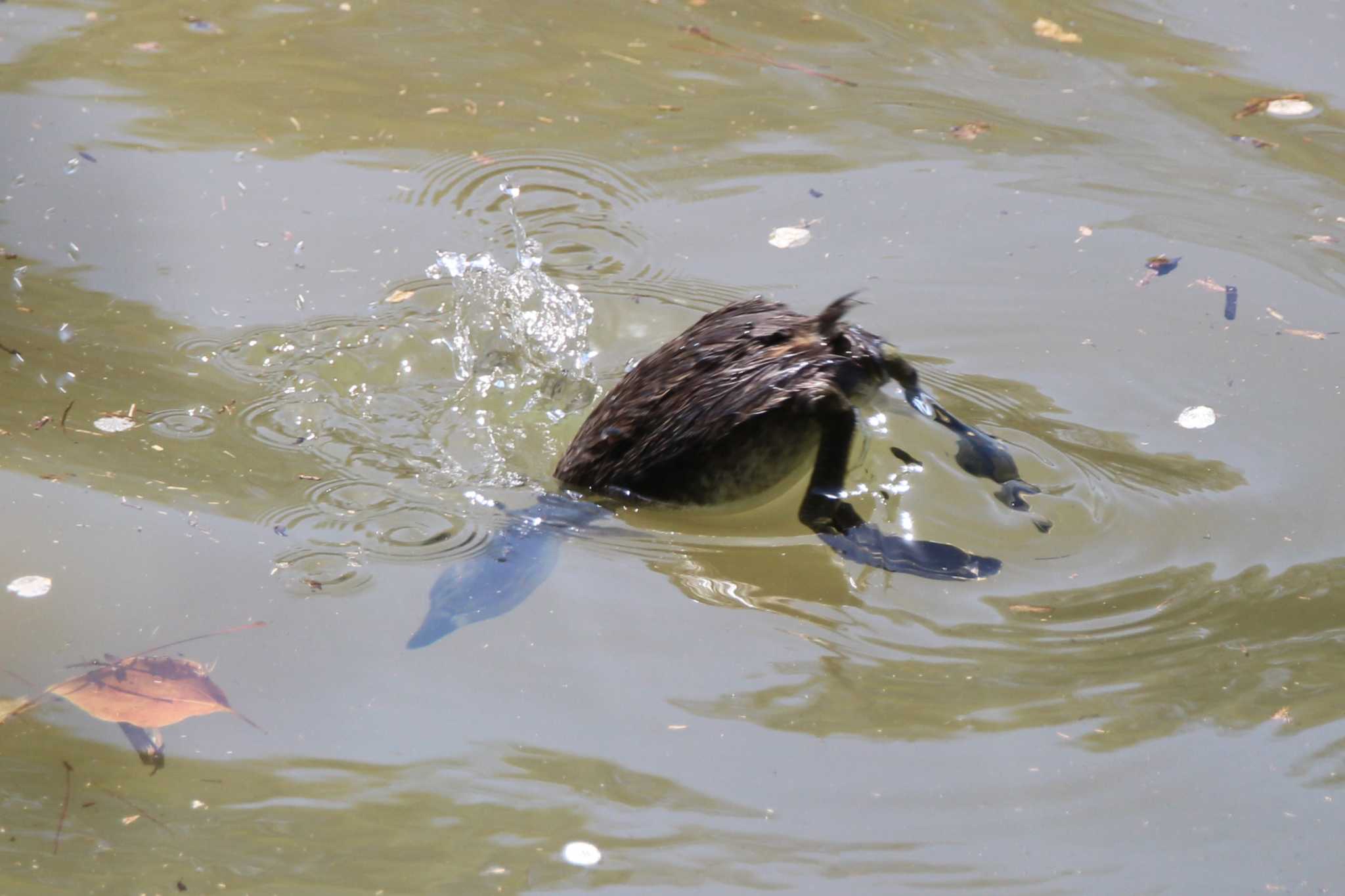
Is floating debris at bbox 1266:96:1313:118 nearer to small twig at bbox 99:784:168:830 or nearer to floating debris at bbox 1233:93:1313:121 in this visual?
floating debris at bbox 1233:93:1313:121

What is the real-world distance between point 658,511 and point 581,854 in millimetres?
1433

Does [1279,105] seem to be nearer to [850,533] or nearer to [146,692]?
[850,533]

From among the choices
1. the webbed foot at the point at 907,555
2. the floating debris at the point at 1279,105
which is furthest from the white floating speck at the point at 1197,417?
the floating debris at the point at 1279,105

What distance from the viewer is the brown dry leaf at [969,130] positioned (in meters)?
5.83

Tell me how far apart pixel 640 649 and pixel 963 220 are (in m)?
2.80

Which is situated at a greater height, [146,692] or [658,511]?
[658,511]

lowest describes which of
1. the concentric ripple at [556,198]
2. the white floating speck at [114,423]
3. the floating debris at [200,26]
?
the white floating speck at [114,423]

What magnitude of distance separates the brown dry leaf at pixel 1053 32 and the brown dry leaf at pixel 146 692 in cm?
532

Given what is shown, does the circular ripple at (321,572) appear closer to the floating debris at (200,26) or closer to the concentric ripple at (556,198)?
the concentric ripple at (556,198)

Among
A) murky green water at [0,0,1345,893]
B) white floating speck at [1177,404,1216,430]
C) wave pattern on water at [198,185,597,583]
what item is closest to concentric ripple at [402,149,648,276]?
murky green water at [0,0,1345,893]

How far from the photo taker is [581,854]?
9.06 feet

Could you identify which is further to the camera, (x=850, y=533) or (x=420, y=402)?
(x=420, y=402)

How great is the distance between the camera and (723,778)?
2963 millimetres

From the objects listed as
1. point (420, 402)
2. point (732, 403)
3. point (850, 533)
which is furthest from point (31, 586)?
point (850, 533)
